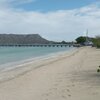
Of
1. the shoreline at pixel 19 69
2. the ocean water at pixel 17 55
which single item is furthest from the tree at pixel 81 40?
the shoreline at pixel 19 69

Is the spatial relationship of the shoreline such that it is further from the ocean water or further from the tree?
the tree

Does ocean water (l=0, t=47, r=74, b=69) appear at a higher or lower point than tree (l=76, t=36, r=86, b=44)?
lower

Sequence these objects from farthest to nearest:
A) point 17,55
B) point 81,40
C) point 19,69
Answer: point 81,40, point 17,55, point 19,69

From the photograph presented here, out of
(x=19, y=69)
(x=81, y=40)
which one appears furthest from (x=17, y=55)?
(x=81, y=40)

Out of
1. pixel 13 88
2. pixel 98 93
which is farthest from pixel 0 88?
pixel 98 93

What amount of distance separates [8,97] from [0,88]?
2292 mm

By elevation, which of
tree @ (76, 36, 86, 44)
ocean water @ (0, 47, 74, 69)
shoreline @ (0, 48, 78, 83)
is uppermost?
tree @ (76, 36, 86, 44)

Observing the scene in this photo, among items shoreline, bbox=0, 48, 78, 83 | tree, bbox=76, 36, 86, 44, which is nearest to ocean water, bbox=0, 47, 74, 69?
shoreline, bbox=0, 48, 78, 83

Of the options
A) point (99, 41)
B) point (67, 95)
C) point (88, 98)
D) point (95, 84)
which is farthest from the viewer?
point (99, 41)

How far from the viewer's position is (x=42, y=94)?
10219mm

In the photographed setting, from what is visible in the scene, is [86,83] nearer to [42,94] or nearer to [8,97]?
[42,94]

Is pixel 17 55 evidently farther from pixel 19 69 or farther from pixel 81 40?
pixel 81 40

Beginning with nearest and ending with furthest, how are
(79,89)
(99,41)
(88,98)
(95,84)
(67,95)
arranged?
(88,98) < (67,95) < (79,89) < (95,84) < (99,41)

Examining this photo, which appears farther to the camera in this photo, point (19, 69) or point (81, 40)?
point (81, 40)
